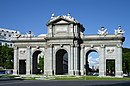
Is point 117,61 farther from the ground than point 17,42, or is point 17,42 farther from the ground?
point 17,42

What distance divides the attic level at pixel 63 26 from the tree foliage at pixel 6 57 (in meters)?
35.8

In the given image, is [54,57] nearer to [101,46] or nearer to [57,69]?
[57,69]

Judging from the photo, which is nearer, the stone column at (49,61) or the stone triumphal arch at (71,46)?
the stone triumphal arch at (71,46)

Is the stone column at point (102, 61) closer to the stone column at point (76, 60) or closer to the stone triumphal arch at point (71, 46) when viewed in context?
the stone triumphal arch at point (71, 46)

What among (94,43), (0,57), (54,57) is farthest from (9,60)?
(94,43)

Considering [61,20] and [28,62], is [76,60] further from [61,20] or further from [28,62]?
[28,62]

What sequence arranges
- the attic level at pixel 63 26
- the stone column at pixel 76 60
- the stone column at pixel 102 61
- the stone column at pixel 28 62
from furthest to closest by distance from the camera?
the stone column at pixel 28 62, the attic level at pixel 63 26, the stone column at pixel 76 60, the stone column at pixel 102 61

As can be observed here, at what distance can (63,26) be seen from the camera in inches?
3027

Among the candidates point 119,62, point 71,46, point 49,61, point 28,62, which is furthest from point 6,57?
point 119,62

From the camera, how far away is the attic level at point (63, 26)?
75938mm

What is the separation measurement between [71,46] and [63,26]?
5960mm

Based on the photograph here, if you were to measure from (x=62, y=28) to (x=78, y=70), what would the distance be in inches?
472

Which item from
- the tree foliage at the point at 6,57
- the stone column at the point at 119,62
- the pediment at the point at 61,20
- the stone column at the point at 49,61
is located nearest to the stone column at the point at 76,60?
the stone column at the point at 49,61

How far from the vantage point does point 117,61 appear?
2913 inches
